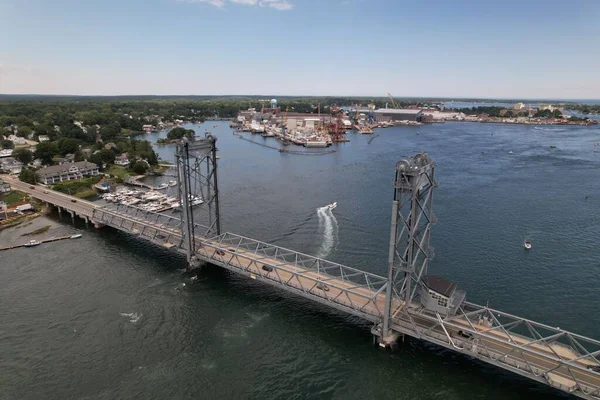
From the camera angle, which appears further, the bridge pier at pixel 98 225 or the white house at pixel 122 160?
the white house at pixel 122 160

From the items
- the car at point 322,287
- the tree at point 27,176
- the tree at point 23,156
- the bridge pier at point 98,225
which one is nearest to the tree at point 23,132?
the tree at point 23,156

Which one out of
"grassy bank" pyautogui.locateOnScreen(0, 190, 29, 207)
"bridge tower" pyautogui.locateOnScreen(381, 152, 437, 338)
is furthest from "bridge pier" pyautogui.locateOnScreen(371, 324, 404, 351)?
"grassy bank" pyautogui.locateOnScreen(0, 190, 29, 207)

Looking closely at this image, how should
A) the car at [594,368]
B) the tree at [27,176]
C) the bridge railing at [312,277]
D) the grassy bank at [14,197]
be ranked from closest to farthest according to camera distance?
the car at [594,368]
the bridge railing at [312,277]
the grassy bank at [14,197]
the tree at [27,176]

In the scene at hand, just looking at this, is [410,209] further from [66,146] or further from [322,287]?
[66,146]

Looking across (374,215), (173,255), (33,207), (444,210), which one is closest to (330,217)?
(374,215)

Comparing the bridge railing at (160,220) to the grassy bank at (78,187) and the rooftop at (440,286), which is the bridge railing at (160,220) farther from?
the rooftop at (440,286)

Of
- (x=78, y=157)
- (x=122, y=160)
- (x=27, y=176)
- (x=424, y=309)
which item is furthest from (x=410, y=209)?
(x=78, y=157)
